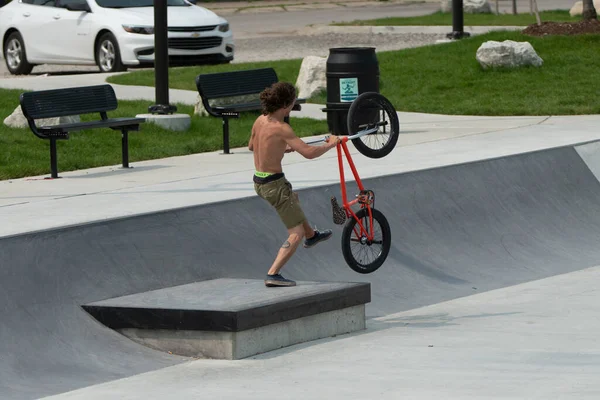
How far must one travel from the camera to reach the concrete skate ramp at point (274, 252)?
8438mm

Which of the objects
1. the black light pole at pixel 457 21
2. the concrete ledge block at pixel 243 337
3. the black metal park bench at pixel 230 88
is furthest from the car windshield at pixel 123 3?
the concrete ledge block at pixel 243 337

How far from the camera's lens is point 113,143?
15.2 m

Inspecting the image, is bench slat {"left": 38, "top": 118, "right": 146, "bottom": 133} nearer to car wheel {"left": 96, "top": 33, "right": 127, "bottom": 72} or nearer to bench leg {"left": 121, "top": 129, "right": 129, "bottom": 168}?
bench leg {"left": 121, "top": 129, "right": 129, "bottom": 168}

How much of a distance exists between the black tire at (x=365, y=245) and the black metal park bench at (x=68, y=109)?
4264mm

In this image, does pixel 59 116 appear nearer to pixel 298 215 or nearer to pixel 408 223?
pixel 408 223

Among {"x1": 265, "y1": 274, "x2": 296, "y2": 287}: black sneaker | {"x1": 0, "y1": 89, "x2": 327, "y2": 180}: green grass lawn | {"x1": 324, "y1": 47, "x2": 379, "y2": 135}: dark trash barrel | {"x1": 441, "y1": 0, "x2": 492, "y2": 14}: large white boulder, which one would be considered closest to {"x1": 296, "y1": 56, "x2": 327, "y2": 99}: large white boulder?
{"x1": 0, "y1": 89, "x2": 327, "y2": 180}: green grass lawn

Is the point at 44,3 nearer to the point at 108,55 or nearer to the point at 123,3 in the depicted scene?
the point at 123,3

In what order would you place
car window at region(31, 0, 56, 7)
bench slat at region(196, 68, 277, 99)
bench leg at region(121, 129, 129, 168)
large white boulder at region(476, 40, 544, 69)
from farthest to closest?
car window at region(31, 0, 56, 7) → large white boulder at region(476, 40, 544, 69) → bench slat at region(196, 68, 277, 99) → bench leg at region(121, 129, 129, 168)

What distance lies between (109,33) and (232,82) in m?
7.15

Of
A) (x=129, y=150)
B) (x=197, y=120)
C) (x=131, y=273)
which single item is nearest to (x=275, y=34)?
(x=197, y=120)

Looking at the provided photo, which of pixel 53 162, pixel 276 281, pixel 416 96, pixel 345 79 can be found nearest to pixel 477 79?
pixel 416 96

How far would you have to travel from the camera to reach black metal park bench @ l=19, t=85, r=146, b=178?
1305 centimetres

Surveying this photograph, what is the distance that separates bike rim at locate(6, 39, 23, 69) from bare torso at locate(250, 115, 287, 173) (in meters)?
15.5

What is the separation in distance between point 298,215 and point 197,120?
26.1 ft
